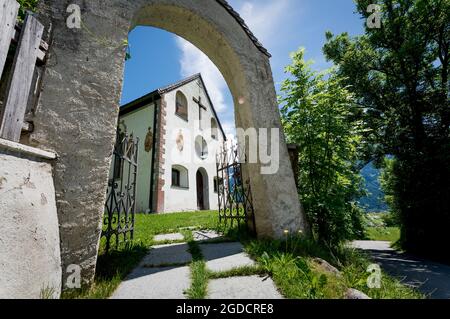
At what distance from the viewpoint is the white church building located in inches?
453

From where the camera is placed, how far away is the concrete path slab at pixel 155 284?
1818 mm

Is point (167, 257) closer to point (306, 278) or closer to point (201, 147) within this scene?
point (306, 278)

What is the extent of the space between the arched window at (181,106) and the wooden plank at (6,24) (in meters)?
12.2

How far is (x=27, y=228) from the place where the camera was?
1.53 meters

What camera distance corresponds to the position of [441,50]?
1015 cm

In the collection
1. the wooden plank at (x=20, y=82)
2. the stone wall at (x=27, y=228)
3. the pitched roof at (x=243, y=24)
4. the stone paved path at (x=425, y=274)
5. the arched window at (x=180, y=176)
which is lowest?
the stone paved path at (x=425, y=274)

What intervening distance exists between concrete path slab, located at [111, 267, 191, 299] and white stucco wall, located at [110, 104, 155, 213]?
29.7 ft

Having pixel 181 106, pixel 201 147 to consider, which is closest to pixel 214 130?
pixel 201 147

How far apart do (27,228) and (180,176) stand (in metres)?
12.1

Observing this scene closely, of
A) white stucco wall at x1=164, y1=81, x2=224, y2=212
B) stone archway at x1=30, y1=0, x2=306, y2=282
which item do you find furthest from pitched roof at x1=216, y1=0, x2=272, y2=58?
white stucco wall at x1=164, y1=81, x2=224, y2=212

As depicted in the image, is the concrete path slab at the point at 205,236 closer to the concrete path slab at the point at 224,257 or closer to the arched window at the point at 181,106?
the concrete path slab at the point at 224,257

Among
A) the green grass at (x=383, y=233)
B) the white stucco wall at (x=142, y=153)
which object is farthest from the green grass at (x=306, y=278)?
the white stucco wall at (x=142, y=153)

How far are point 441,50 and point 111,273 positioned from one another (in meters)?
14.8
